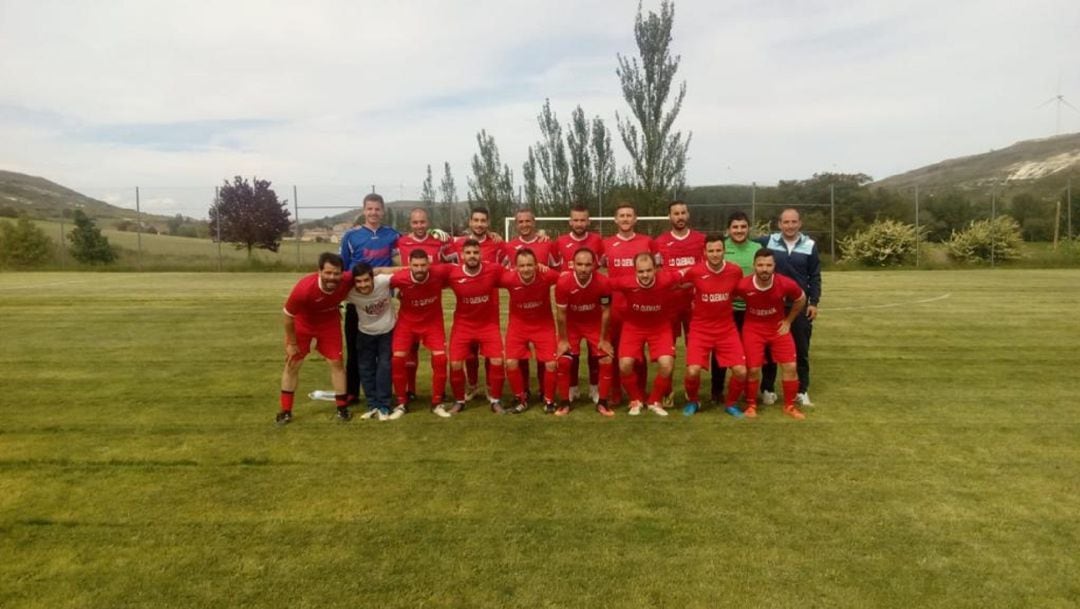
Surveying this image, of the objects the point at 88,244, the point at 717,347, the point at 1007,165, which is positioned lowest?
the point at 717,347

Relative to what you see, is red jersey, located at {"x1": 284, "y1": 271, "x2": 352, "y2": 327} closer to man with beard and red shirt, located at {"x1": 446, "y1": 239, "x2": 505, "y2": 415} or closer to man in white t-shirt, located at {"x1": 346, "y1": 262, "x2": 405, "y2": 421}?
man in white t-shirt, located at {"x1": 346, "y1": 262, "x2": 405, "y2": 421}

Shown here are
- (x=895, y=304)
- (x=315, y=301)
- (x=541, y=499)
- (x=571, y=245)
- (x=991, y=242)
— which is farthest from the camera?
(x=991, y=242)

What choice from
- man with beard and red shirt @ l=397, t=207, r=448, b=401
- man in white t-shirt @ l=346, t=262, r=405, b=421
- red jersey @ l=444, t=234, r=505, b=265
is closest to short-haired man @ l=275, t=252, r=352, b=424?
man in white t-shirt @ l=346, t=262, r=405, b=421

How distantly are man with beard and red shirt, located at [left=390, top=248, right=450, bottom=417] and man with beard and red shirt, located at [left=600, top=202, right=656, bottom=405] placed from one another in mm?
1578

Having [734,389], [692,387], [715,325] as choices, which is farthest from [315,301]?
[734,389]

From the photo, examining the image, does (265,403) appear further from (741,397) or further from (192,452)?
(741,397)

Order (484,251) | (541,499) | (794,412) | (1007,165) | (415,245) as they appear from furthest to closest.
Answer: (1007,165)
(484,251)
(415,245)
(794,412)
(541,499)

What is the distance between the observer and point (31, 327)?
10.2 metres

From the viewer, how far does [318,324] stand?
18.4 ft

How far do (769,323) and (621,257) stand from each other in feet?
4.81

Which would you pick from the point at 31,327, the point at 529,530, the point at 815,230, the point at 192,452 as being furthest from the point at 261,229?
the point at 529,530

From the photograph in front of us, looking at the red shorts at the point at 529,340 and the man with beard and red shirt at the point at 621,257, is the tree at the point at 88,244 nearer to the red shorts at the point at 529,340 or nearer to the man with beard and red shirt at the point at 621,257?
the red shorts at the point at 529,340

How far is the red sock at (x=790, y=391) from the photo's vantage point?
18.5 feet

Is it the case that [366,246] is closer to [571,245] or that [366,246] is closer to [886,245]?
[571,245]
